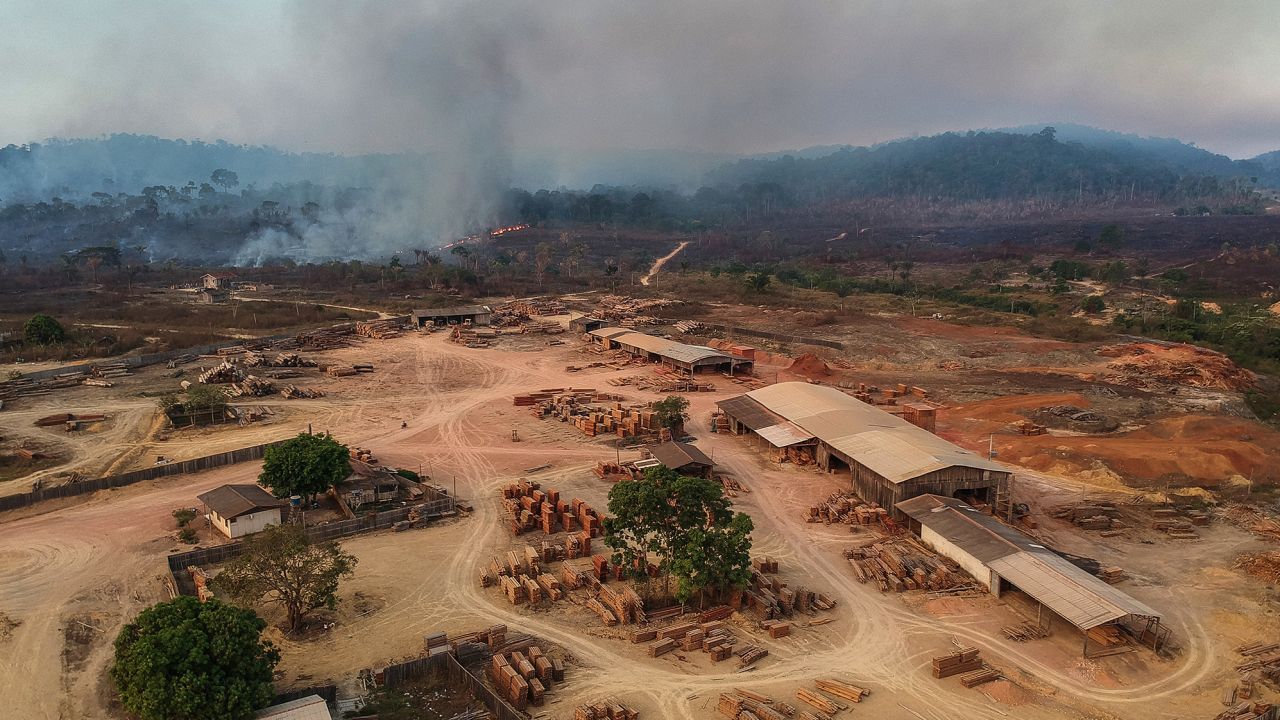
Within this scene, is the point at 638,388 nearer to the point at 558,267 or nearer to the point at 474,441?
the point at 474,441

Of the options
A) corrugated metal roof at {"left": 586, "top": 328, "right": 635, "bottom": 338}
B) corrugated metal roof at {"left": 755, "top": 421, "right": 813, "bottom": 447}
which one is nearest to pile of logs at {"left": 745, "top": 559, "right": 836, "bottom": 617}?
corrugated metal roof at {"left": 755, "top": 421, "right": 813, "bottom": 447}

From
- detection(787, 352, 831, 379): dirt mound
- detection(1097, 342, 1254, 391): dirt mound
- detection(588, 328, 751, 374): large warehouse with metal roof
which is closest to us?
detection(1097, 342, 1254, 391): dirt mound

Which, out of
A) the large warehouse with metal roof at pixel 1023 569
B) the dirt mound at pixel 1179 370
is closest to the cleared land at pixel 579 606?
the large warehouse with metal roof at pixel 1023 569

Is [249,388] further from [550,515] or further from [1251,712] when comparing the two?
[1251,712]

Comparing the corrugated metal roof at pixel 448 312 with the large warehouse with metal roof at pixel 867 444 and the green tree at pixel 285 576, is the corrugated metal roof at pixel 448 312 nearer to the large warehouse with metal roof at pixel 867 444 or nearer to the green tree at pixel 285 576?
the large warehouse with metal roof at pixel 867 444

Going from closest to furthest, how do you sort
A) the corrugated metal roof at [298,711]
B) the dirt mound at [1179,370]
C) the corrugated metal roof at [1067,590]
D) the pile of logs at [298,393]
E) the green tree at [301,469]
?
the corrugated metal roof at [298,711] → the corrugated metal roof at [1067,590] → the green tree at [301,469] → the pile of logs at [298,393] → the dirt mound at [1179,370]

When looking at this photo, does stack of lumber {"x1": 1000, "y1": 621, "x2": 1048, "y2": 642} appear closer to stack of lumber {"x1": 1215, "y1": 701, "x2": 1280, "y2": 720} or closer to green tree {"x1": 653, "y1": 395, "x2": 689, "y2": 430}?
stack of lumber {"x1": 1215, "y1": 701, "x2": 1280, "y2": 720}

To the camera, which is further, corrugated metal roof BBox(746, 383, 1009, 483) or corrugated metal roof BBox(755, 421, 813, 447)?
corrugated metal roof BBox(755, 421, 813, 447)
